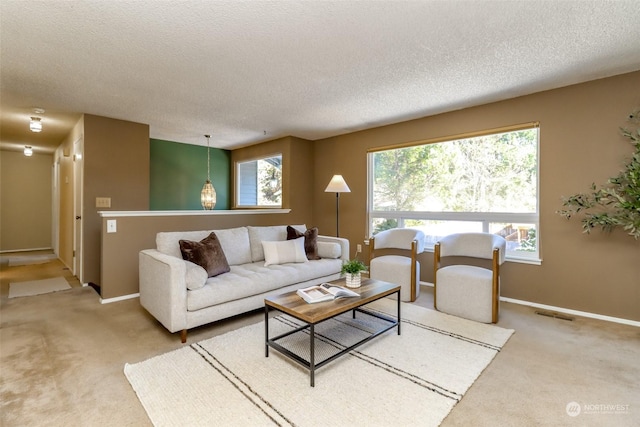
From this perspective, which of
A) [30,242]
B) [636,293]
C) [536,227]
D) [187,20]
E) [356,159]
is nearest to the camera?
[187,20]

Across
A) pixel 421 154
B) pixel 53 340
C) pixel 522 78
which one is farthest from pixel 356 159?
pixel 53 340

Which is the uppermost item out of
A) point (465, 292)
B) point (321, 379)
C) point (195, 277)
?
point (195, 277)

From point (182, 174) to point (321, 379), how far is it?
5.57 m

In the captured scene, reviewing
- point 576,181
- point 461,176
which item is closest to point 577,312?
point 576,181

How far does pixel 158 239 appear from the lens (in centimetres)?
292

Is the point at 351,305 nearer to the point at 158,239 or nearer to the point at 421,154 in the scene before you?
the point at 158,239

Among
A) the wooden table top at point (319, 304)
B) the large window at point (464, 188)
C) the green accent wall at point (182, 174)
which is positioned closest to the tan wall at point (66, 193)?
the green accent wall at point (182, 174)

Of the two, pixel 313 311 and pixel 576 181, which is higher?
pixel 576 181

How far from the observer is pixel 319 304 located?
2139mm

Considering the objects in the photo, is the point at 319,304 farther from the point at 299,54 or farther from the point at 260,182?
the point at 260,182

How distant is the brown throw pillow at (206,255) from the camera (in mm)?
2803

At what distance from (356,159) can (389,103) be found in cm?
148

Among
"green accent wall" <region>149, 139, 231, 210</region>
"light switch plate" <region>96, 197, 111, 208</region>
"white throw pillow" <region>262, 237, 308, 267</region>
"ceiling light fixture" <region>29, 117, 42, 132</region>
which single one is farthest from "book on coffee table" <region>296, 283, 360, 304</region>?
"green accent wall" <region>149, 139, 231, 210</region>

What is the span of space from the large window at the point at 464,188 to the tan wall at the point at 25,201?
781 cm
